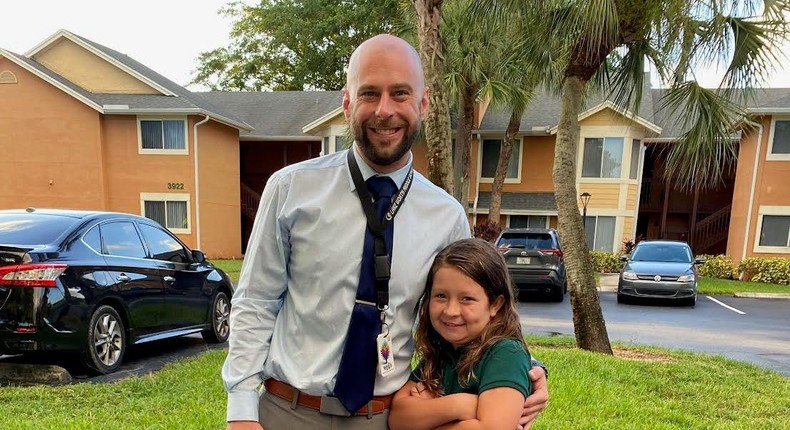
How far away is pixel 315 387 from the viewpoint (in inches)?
58.4

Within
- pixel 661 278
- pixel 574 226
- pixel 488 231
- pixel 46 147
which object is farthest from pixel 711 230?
pixel 46 147

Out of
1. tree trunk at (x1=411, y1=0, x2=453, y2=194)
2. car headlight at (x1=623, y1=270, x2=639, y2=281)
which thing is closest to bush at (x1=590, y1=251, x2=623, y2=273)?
car headlight at (x1=623, y1=270, x2=639, y2=281)

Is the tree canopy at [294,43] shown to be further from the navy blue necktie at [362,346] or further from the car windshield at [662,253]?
the navy blue necktie at [362,346]

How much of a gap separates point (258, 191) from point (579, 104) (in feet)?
59.5

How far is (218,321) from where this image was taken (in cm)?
636

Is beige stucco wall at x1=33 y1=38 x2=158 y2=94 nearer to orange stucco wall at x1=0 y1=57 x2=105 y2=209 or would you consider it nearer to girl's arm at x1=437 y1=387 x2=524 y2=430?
orange stucco wall at x1=0 y1=57 x2=105 y2=209

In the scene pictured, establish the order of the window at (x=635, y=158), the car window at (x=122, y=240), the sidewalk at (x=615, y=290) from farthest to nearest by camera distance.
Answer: the window at (x=635, y=158) < the sidewalk at (x=615, y=290) < the car window at (x=122, y=240)

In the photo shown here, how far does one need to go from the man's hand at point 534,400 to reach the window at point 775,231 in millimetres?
18582

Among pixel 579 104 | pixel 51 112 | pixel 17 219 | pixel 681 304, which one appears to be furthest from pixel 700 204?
pixel 51 112

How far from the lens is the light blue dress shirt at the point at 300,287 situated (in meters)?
1.47

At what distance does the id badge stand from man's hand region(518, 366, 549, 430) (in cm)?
46

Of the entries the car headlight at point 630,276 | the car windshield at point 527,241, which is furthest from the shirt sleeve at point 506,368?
the car headlight at point 630,276

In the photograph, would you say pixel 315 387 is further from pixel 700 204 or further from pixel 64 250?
pixel 700 204

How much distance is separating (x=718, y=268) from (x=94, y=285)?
1790cm
